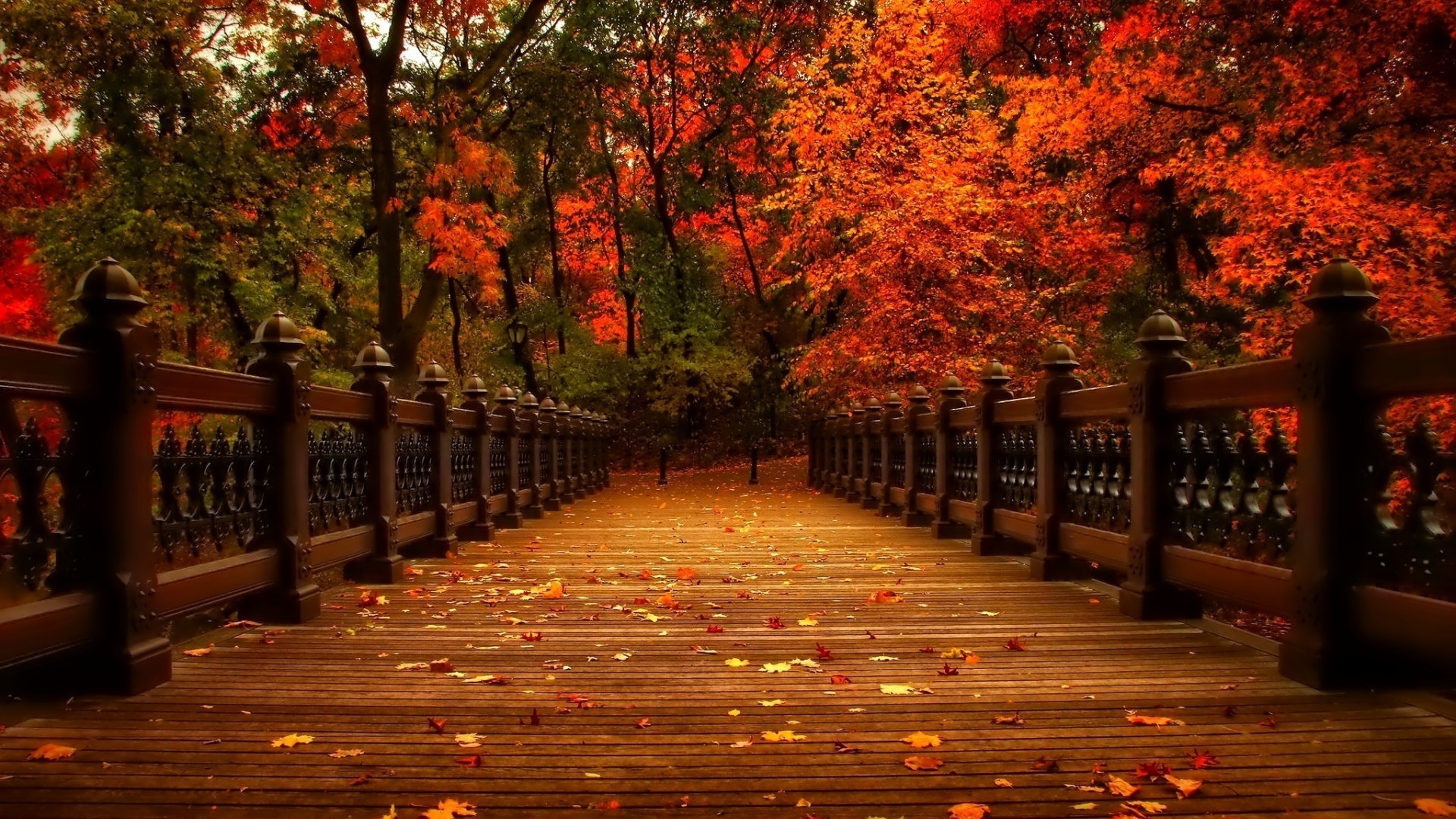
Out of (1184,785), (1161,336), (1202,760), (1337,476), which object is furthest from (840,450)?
(1184,785)

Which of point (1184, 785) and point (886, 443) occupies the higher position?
point (886, 443)

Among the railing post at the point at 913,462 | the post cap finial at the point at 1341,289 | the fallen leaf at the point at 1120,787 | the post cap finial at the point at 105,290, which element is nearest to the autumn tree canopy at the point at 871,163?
the railing post at the point at 913,462

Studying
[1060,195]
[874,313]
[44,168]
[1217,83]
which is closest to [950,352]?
[874,313]

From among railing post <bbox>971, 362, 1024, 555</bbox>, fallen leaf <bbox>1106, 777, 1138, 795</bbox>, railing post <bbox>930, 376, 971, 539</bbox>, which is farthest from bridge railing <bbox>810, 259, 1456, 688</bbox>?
railing post <bbox>930, 376, 971, 539</bbox>

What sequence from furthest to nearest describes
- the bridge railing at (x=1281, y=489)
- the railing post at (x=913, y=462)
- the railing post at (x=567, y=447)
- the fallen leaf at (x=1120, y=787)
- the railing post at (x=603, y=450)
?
1. the railing post at (x=603, y=450)
2. the railing post at (x=567, y=447)
3. the railing post at (x=913, y=462)
4. the bridge railing at (x=1281, y=489)
5. the fallen leaf at (x=1120, y=787)

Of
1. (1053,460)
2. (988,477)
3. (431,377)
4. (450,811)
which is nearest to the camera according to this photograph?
(450,811)

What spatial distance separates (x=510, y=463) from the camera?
1048 centimetres

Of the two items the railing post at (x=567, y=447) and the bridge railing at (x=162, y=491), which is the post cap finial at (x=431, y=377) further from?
the railing post at (x=567, y=447)

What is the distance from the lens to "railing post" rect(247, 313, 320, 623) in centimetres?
473

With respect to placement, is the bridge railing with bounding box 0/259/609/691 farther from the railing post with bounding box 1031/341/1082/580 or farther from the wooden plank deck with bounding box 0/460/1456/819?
the railing post with bounding box 1031/341/1082/580

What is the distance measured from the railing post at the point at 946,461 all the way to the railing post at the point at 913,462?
110 centimetres

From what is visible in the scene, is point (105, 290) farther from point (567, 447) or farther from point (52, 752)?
point (567, 447)

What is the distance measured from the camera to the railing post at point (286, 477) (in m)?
4.73

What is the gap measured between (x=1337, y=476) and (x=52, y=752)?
13.9 feet
